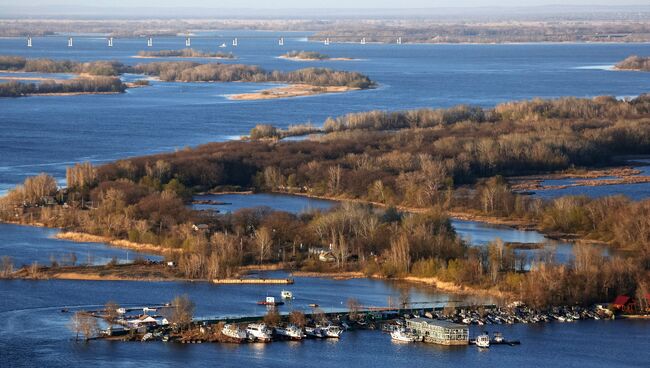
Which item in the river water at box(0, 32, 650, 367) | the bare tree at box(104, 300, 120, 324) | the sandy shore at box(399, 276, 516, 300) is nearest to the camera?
the river water at box(0, 32, 650, 367)

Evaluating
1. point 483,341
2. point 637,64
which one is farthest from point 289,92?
point 483,341

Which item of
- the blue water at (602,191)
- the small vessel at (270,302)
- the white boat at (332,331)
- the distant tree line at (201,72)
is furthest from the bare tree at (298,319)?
the distant tree line at (201,72)

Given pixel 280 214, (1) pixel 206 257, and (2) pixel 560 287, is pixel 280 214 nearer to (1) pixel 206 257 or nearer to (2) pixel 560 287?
(1) pixel 206 257

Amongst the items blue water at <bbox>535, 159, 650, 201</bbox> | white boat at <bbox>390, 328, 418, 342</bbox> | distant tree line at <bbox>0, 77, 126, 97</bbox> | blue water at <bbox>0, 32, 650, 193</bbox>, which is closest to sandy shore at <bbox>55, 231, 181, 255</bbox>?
white boat at <bbox>390, 328, 418, 342</bbox>

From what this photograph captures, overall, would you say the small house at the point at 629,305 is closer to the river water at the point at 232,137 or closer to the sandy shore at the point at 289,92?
the river water at the point at 232,137

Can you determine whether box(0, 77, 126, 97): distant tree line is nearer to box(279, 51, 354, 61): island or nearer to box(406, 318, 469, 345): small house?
box(279, 51, 354, 61): island

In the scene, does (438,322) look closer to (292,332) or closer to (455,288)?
(292,332)
